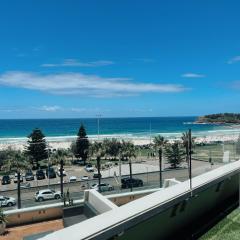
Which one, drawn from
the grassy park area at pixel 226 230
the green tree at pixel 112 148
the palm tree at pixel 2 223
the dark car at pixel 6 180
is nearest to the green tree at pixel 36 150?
the green tree at pixel 112 148

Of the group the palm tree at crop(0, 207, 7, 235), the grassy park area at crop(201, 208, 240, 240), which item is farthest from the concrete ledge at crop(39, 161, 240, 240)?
the palm tree at crop(0, 207, 7, 235)

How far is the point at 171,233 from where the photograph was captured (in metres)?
8.02

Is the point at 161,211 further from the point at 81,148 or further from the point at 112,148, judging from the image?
the point at 81,148

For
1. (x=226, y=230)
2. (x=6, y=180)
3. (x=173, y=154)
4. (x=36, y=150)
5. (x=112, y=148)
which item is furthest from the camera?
(x=112, y=148)

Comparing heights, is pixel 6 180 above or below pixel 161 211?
below

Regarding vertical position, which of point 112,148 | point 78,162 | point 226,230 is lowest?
point 78,162

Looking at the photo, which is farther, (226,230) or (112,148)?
(112,148)

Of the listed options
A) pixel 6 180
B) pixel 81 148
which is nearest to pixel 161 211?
pixel 6 180

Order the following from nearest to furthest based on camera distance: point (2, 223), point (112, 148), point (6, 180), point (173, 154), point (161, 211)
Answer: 1. point (161, 211)
2. point (2, 223)
3. point (6, 180)
4. point (173, 154)
5. point (112, 148)

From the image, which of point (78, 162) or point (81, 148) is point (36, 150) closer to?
point (78, 162)

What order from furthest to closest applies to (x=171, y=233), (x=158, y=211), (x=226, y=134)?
(x=226, y=134) < (x=171, y=233) < (x=158, y=211)

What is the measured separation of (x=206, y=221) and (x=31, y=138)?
Result: 183 feet

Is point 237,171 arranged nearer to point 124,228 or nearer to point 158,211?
point 158,211

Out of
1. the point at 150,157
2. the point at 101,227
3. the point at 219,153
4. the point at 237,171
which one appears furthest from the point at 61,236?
the point at 150,157
